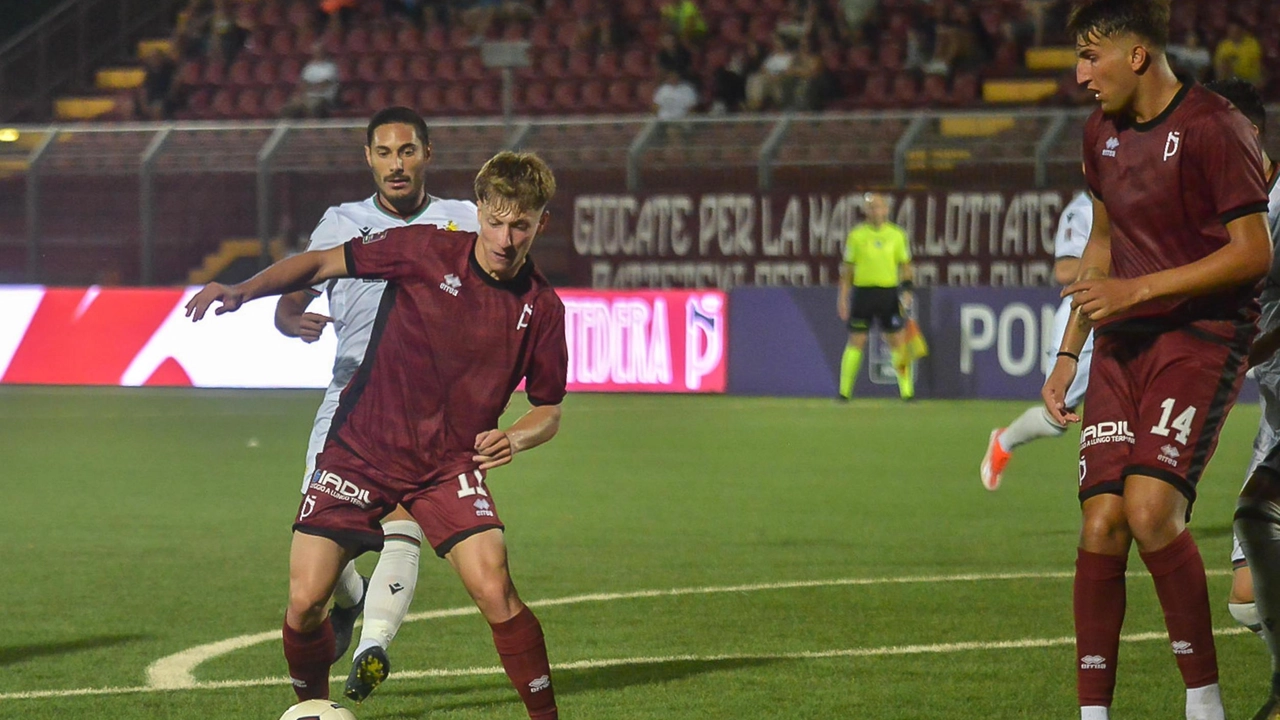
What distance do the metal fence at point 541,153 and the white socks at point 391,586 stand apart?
580 inches

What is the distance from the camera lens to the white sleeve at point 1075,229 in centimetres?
912

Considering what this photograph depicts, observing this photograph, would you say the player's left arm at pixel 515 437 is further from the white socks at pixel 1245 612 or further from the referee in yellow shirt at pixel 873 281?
the referee in yellow shirt at pixel 873 281

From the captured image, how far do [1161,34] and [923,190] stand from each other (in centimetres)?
1572

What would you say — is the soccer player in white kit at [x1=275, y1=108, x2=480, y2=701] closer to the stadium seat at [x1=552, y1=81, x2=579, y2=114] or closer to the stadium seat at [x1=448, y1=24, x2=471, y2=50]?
the stadium seat at [x1=552, y1=81, x2=579, y2=114]

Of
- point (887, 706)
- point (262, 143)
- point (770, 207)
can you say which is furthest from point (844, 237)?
point (887, 706)

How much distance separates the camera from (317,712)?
4.89 m

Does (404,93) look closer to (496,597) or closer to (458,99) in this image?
(458,99)

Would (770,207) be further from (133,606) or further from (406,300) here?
(406,300)

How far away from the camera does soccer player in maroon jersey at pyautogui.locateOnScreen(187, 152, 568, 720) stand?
4.97m

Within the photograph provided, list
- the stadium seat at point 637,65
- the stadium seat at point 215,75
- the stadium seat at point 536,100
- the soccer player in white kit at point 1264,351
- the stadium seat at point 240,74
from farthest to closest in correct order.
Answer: the stadium seat at point 215,75 < the stadium seat at point 240,74 < the stadium seat at point 536,100 < the stadium seat at point 637,65 < the soccer player in white kit at point 1264,351

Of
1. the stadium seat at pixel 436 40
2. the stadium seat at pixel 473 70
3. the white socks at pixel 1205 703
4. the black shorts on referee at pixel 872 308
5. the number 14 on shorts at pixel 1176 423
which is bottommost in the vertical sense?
the black shorts on referee at pixel 872 308

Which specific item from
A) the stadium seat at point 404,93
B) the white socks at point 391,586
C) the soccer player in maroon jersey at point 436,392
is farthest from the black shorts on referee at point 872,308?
the soccer player in maroon jersey at point 436,392

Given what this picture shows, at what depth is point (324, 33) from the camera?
27859 mm

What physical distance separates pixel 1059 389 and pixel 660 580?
11.5ft
